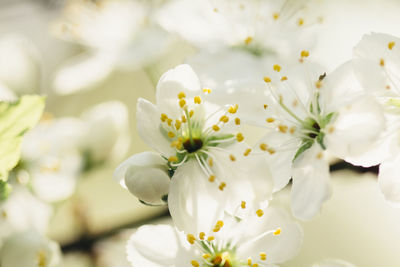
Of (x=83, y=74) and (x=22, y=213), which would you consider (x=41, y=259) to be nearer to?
(x=22, y=213)

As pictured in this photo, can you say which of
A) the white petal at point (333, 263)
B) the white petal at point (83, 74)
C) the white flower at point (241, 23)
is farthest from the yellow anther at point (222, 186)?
the white petal at point (83, 74)

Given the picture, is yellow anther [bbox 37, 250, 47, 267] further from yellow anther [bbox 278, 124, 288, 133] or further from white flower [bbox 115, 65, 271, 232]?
yellow anther [bbox 278, 124, 288, 133]

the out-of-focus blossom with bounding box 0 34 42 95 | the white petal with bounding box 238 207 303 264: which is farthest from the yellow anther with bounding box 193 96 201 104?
the out-of-focus blossom with bounding box 0 34 42 95

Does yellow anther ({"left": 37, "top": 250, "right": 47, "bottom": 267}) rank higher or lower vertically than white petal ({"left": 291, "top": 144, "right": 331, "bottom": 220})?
lower

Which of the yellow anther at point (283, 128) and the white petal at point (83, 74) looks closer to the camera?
the yellow anther at point (283, 128)

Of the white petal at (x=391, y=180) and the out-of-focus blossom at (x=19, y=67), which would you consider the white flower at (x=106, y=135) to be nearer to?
the out-of-focus blossom at (x=19, y=67)

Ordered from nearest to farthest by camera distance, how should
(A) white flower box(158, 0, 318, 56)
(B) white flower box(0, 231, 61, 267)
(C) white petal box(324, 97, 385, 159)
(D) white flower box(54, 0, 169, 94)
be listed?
(C) white petal box(324, 97, 385, 159)
(B) white flower box(0, 231, 61, 267)
(A) white flower box(158, 0, 318, 56)
(D) white flower box(54, 0, 169, 94)

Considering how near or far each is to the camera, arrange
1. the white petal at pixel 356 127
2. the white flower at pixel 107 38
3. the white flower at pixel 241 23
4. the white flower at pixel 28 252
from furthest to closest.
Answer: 1. the white flower at pixel 107 38
2. the white flower at pixel 241 23
3. the white flower at pixel 28 252
4. the white petal at pixel 356 127
